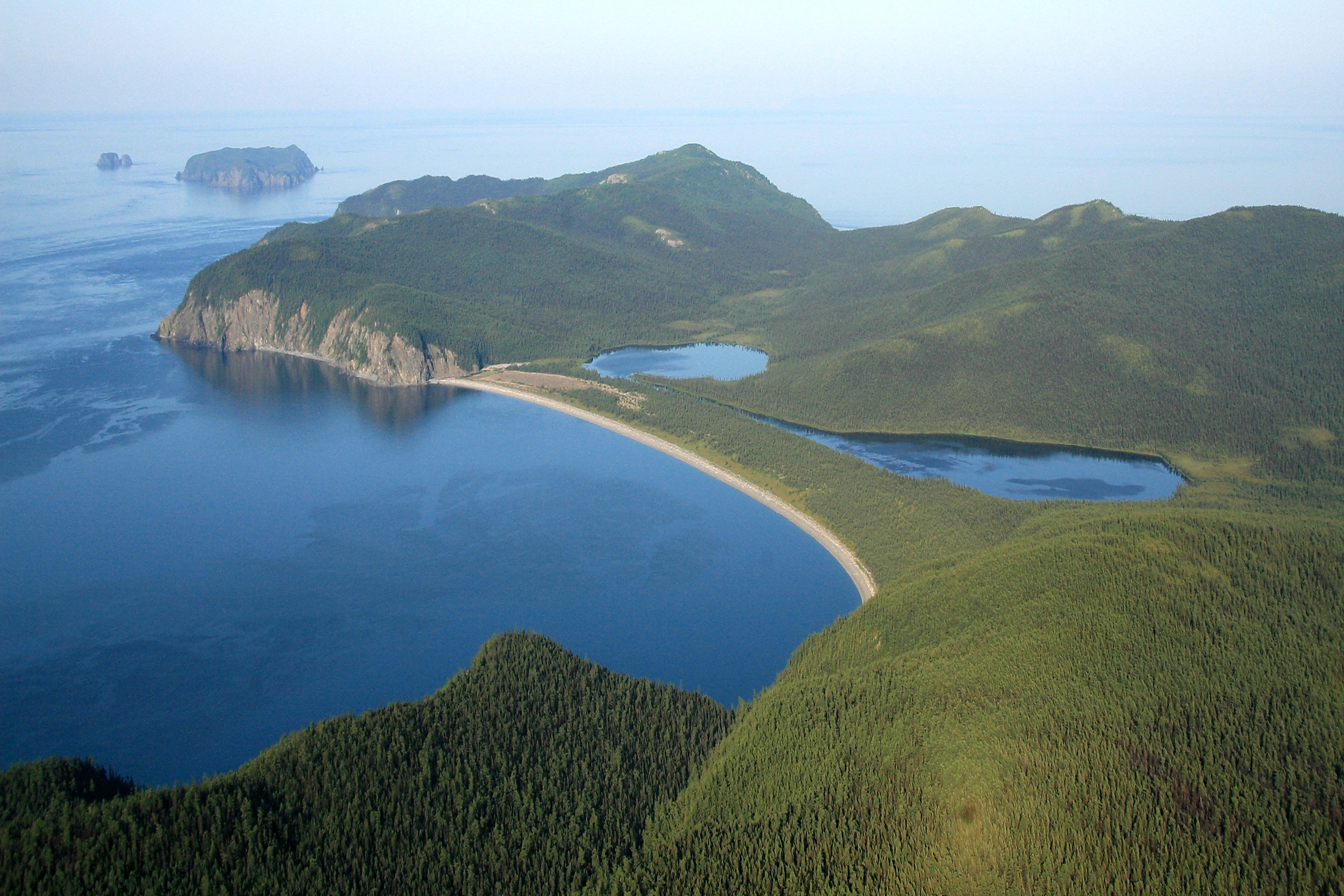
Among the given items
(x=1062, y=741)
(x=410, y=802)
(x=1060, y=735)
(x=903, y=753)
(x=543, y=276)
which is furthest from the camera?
(x=543, y=276)

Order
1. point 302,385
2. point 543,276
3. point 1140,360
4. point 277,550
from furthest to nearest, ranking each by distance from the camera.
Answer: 1. point 543,276
2. point 302,385
3. point 1140,360
4. point 277,550

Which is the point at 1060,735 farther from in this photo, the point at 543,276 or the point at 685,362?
the point at 543,276

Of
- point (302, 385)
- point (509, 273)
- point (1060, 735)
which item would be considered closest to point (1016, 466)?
point (1060, 735)

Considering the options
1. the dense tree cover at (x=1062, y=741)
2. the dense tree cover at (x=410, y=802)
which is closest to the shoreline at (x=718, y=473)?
the dense tree cover at (x=1062, y=741)

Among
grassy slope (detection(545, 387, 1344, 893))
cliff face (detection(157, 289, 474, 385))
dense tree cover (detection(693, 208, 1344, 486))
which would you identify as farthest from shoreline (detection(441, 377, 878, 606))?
dense tree cover (detection(693, 208, 1344, 486))

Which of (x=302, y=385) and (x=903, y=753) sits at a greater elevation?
(x=903, y=753)

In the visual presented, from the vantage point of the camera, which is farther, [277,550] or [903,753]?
[277,550]

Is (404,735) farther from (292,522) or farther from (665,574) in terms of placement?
(292,522)
